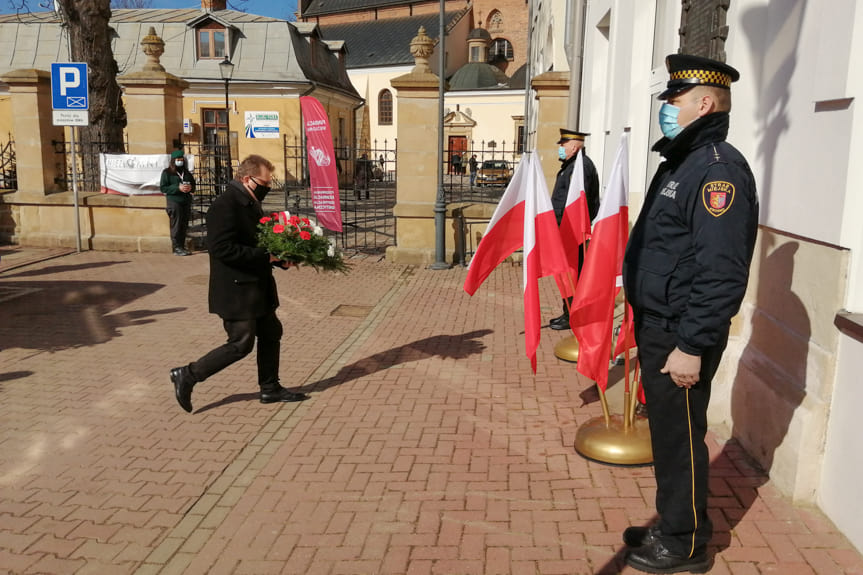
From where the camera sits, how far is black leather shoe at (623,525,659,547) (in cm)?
342

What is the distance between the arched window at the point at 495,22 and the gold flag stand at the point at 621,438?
201 feet


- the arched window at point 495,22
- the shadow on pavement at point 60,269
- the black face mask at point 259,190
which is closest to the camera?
the black face mask at point 259,190

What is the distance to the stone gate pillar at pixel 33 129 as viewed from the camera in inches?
508

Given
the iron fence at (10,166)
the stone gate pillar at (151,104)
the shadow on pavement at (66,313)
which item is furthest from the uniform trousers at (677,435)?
the iron fence at (10,166)

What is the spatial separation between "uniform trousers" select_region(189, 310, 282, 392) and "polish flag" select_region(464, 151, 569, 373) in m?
1.67

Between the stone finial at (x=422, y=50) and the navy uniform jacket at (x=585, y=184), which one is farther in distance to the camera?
the stone finial at (x=422, y=50)

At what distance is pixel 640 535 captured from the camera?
11.6ft

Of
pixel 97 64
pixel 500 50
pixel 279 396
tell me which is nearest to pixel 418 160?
pixel 279 396

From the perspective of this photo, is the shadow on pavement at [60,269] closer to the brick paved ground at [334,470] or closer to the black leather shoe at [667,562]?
the brick paved ground at [334,470]

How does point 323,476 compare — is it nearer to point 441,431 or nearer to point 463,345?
point 441,431

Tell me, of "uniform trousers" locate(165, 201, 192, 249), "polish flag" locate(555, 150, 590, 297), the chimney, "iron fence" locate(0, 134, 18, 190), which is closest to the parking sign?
"uniform trousers" locate(165, 201, 192, 249)

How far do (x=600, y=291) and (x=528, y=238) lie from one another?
0.62 metres

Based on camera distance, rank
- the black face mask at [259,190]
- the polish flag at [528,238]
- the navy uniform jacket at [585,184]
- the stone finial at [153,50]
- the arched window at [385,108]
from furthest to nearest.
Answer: the arched window at [385,108] → the stone finial at [153,50] → the navy uniform jacket at [585,184] → the black face mask at [259,190] → the polish flag at [528,238]

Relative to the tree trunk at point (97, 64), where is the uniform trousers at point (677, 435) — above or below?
below
